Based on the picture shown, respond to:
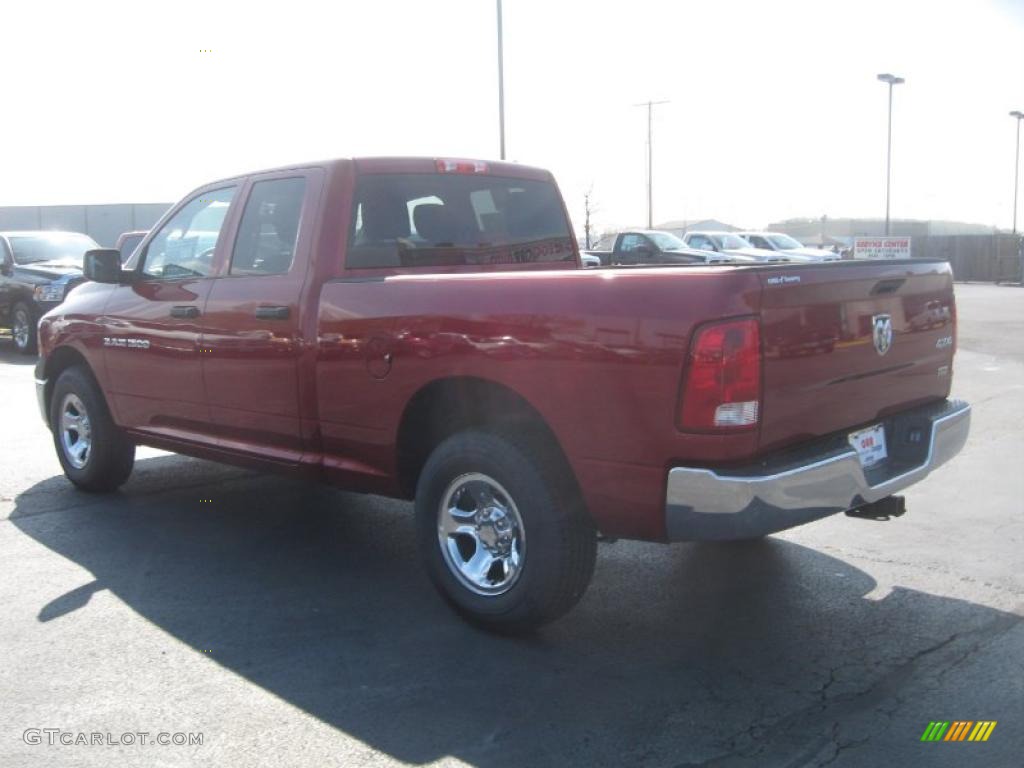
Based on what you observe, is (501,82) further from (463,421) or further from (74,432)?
(463,421)

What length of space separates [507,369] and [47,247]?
14670 mm

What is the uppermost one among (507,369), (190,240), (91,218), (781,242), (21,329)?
(91,218)

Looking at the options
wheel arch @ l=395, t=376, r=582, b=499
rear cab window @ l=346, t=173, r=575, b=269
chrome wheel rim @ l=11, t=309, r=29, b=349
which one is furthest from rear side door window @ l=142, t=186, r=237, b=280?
chrome wheel rim @ l=11, t=309, r=29, b=349

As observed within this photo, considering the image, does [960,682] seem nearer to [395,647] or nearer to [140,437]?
[395,647]

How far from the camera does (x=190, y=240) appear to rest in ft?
19.9

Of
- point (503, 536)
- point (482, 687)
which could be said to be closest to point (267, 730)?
point (482, 687)

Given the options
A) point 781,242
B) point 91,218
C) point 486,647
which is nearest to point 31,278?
point 486,647

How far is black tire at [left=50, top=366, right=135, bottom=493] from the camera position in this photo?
21.7 feet

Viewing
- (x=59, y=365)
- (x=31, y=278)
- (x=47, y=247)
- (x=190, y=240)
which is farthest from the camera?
(x=47, y=247)

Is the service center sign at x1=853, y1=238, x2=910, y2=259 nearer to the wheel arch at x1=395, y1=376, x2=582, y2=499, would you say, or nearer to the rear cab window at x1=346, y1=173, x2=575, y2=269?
the rear cab window at x1=346, y1=173, x2=575, y2=269

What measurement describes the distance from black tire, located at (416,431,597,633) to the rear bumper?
47cm

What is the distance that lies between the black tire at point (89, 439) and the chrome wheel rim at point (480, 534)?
118 inches
